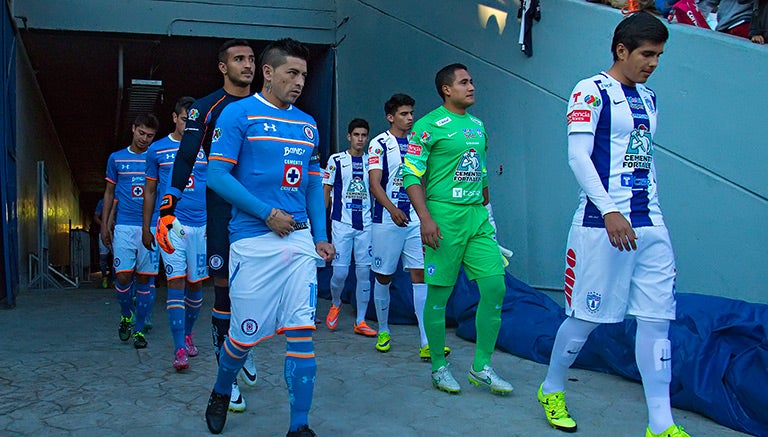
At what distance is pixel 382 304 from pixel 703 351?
284cm

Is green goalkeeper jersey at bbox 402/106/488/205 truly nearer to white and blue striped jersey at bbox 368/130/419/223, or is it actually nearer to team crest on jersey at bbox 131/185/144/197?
white and blue striped jersey at bbox 368/130/419/223

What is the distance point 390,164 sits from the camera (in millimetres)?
6445

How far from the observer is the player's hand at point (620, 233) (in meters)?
3.36

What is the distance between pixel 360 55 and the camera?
39.9 feet

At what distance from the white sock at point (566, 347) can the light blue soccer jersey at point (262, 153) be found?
1.48 m

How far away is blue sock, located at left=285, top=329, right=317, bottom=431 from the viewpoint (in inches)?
134

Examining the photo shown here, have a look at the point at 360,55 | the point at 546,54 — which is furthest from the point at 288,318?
the point at 360,55

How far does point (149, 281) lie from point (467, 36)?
4.59 metres

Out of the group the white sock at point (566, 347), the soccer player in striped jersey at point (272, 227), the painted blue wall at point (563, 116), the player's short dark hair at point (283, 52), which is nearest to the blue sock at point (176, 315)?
the soccer player in striped jersey at point (272, 227)

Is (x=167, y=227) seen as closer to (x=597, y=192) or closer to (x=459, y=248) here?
(x=459, y=248)

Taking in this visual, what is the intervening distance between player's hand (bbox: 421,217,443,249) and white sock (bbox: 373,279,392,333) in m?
2.06

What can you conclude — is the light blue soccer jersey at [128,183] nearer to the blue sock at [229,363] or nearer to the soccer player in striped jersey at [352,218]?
the soccer player in striped jersey at [352,218]

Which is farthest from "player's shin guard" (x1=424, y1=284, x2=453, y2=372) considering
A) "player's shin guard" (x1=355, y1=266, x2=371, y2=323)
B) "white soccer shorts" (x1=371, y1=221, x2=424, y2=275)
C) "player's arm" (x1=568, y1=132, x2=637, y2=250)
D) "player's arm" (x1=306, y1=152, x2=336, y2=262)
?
"player's shin guard" (x1=355, y1=266, x2=371, y2=323)

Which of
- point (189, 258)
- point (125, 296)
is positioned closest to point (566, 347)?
point (189, 258)
